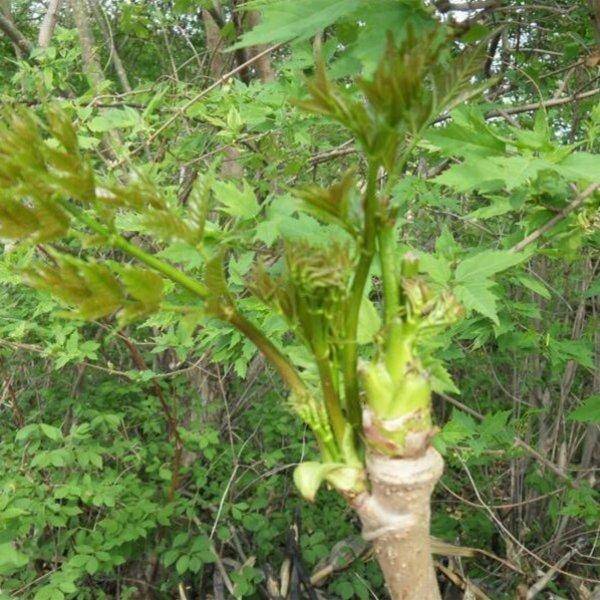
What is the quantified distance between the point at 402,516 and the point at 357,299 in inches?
7.8

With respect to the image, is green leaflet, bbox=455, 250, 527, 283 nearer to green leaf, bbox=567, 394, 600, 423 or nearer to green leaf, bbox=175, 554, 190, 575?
green leaf, bbox=567, 394, 600, 423

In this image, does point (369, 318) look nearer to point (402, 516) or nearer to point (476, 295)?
point (402, 516)

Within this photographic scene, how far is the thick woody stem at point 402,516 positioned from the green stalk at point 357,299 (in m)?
0.05

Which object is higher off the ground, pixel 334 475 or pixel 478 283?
pixel 334 475

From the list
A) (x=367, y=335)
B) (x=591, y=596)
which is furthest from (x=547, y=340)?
(x=367, y=335)

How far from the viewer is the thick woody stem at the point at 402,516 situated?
582 mm

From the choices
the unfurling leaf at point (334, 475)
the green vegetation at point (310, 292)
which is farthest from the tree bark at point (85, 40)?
the unfurling leaf at point (334, 475)

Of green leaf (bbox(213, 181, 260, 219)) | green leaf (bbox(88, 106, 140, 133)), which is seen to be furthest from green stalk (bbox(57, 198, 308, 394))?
green leaf (bbox(88, 106, 140, 133))

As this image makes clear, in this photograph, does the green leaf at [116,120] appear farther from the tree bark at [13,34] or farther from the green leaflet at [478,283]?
the green leaflet at [478,283]

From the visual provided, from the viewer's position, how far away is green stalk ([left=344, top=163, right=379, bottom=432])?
546 millimetres

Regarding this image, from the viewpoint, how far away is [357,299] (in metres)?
0.57

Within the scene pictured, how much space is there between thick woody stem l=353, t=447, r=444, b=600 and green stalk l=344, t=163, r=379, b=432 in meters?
0.05

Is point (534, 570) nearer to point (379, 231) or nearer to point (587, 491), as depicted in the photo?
point (587, 491)

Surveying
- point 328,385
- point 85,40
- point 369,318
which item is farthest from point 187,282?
point 85,40
